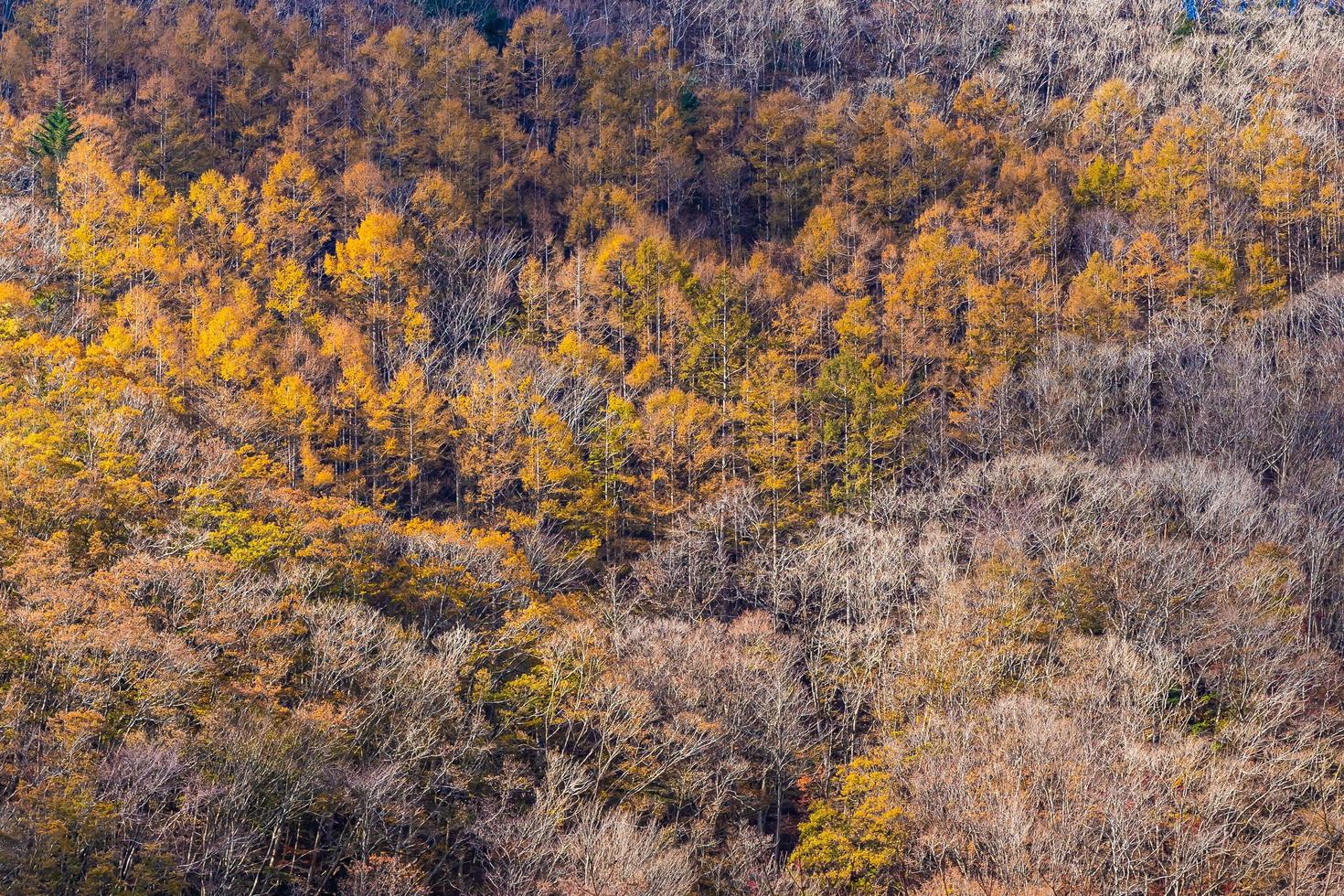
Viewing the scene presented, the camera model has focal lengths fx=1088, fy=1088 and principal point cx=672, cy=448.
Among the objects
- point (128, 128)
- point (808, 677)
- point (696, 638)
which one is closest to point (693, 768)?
point (696, 638)

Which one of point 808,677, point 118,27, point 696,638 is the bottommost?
point 808,677

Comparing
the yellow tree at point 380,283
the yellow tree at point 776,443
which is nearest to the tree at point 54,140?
the yellow tree at point 380,283

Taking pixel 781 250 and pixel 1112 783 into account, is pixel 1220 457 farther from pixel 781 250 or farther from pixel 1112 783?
pixel 781 250

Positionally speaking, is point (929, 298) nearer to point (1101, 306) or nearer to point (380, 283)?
point (1101, 306)

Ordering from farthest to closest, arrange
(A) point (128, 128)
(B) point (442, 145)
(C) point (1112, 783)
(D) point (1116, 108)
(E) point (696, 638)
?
(D) point (1116, 108)
(B) point (442, 145)
(A) point (128, 128)
(E) point (696, 638)
(C) point (1112, 783)

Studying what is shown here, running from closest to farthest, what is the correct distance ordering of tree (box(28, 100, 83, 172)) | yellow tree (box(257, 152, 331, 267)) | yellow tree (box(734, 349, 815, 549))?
1. yellow tree (box(734, 349, 815, 549))
2. tree (box(28, 100, 83, 172))
3. yellow tree (box(257, 152, 331, 267))

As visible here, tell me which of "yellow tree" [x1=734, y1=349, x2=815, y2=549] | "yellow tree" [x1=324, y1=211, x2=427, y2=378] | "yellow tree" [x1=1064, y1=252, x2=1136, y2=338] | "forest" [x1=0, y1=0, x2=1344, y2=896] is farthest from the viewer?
"yellow tree" [x1=1064, y1=252, x2=1136, y2=338]

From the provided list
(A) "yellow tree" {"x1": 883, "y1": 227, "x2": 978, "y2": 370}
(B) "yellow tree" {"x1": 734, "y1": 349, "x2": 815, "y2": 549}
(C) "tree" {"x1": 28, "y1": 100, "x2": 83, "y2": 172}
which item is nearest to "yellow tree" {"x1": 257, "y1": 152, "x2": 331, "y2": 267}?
(C) "tree" {"x1": 28, "y1": 100, "x2": 83, "y2": 172}

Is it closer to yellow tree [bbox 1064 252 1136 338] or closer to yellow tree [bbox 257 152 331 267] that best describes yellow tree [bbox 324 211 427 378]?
yellow tree [bbox 257 152 331 267]
